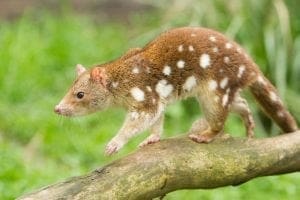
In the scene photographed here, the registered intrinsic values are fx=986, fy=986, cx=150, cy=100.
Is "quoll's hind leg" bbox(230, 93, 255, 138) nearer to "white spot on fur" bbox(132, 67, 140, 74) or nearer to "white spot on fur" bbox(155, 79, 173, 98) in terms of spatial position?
"white spot on fur" bbox(155, 79, 173, 98)

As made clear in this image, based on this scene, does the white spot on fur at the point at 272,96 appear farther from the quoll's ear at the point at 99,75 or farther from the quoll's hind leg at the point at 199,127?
the quoll's ear at the point at 99,75

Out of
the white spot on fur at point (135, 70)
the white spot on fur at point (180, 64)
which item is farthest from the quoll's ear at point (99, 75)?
the white spot on fur at point (180, 64)

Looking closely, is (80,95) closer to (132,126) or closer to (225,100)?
(132,126)

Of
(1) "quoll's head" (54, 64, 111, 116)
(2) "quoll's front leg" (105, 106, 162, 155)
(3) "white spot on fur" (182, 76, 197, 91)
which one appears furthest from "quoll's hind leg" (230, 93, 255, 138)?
(1) "quoll's head" (54, 64, 111, 116)

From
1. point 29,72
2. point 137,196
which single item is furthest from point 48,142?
point 137,196

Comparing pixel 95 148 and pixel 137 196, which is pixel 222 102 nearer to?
pixel 137 196
